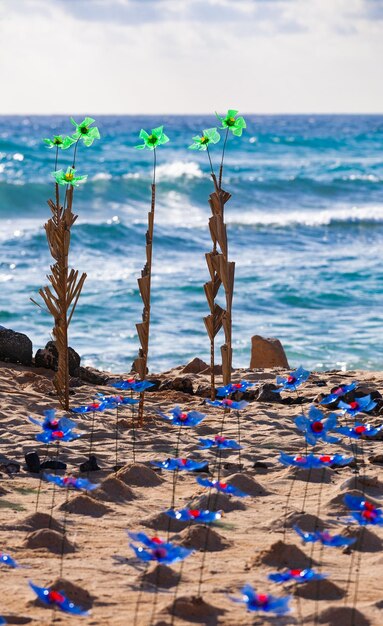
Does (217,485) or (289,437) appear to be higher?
(217,485)

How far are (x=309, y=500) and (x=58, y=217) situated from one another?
8.72ft

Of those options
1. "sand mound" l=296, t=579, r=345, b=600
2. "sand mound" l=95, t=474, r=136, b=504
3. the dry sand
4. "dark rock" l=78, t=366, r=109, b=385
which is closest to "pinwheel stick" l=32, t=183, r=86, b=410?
the dry sand

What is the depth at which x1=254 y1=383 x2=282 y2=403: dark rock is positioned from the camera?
265 inches

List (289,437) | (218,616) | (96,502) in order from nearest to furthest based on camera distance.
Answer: (218,616)
(96,502)
(289,437)

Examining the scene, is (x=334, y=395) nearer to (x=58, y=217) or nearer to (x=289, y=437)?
(x=289, y=437)

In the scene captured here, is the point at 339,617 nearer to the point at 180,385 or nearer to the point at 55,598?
the point at 55,598

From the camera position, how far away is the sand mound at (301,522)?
426 cm

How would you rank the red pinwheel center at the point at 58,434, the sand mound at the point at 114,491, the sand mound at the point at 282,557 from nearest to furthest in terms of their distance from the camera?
1. the sand mound at the point at 282,557
2. the red pinwheel center at the point at 58,434
3. the sand mound at the point at 114,491

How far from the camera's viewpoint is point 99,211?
26.0m

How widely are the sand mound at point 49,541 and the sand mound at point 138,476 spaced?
82cm

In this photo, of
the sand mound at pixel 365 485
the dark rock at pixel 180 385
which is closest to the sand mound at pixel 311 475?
the sand mound at pixel 365 485

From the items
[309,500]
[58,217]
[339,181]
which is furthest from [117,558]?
[339,181]

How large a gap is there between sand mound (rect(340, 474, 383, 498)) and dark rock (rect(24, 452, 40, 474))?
1.48 metres

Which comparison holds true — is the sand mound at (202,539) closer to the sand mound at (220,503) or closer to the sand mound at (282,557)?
the sand mound at (282,557)
